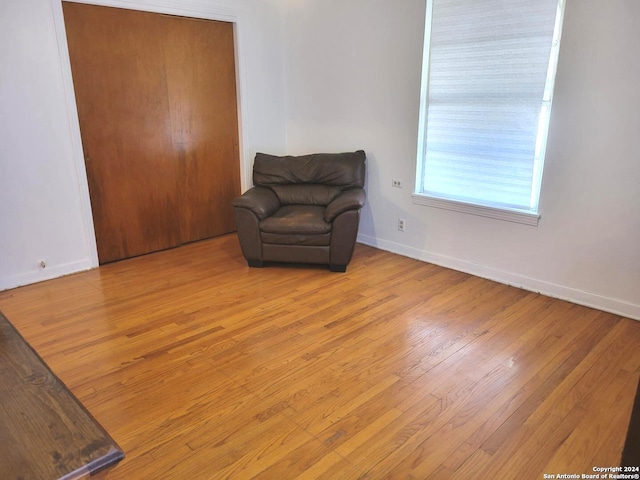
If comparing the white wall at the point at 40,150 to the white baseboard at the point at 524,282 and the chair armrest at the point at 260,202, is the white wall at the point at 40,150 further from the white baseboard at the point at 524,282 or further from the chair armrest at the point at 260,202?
the white baseboard at the point at 524,282

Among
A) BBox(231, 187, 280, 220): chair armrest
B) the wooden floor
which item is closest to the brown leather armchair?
BBox(231, 187, 280, 220): chair armrest

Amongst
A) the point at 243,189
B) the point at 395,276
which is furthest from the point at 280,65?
the point at 395,276

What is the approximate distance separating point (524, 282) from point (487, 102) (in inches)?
56.2

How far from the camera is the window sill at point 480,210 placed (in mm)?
3408

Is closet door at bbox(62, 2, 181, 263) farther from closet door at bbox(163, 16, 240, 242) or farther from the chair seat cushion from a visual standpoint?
the chair seat cushion

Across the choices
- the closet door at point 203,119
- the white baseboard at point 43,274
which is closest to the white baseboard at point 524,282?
the closet door at point 203,119

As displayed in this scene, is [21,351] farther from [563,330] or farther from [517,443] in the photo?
[563,330]

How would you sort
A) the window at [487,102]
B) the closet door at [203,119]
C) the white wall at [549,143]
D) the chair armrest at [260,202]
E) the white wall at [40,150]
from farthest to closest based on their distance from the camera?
the closet door at [203,119], the chair armrest at [260,202], the white wall at [40,150], the window at [487,102], the white wall at [549,143]

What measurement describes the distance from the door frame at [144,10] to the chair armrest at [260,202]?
2.58 feet

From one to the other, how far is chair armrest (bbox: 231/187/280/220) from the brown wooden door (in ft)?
2.42

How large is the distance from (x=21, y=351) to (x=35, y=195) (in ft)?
8.75

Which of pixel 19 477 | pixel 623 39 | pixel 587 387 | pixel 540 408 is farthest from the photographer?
pixel 623 39

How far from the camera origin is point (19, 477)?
953 mm

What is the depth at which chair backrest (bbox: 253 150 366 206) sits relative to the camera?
→ 4309 millimetres
